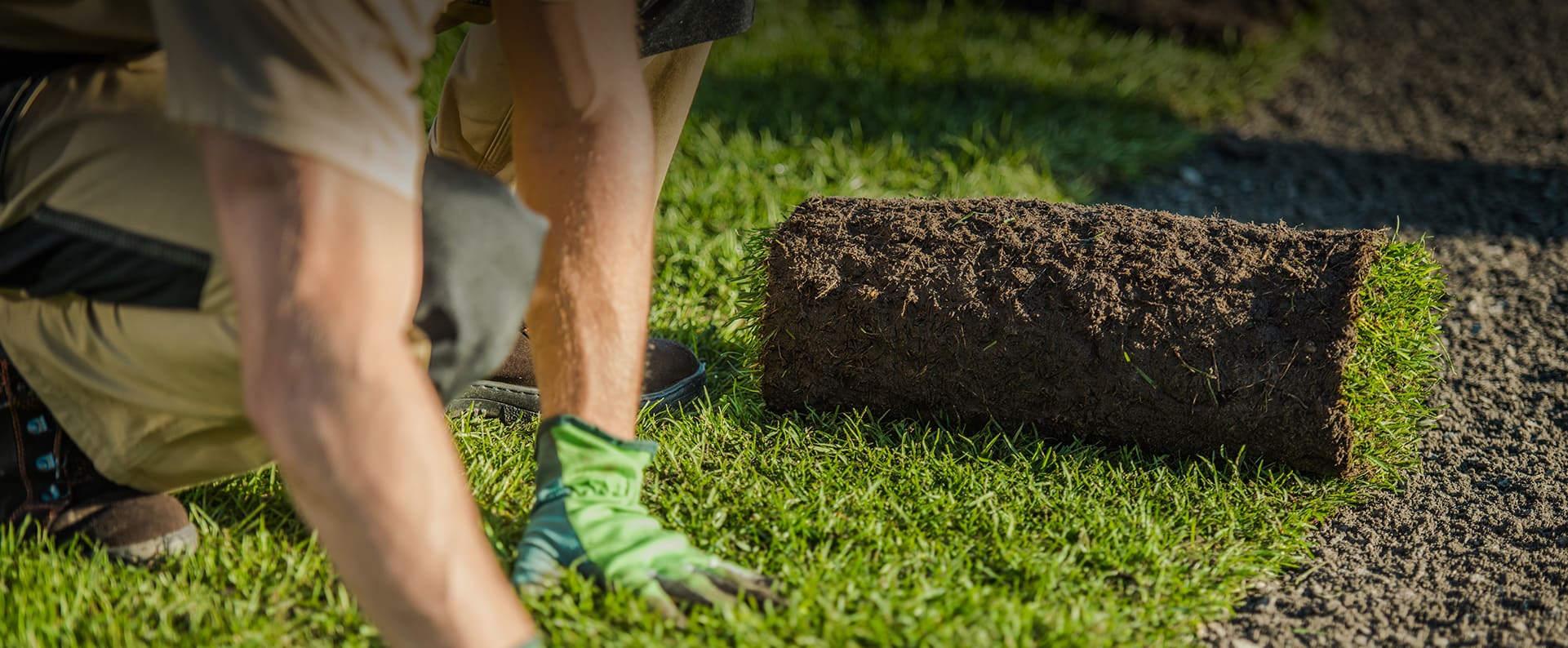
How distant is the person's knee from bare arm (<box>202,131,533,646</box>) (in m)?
0.20

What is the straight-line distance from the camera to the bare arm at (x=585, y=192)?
1851 millimetres

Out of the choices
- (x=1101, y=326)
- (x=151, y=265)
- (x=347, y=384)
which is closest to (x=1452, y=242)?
(x=1101, y=326)

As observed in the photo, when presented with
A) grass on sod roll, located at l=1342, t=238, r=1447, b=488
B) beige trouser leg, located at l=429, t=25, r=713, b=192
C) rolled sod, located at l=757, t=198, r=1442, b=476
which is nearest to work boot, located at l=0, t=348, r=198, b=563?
beige trouser leg, located at l=429, t=25, r=713, b=192

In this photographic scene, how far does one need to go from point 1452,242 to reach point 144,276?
12.0 ft

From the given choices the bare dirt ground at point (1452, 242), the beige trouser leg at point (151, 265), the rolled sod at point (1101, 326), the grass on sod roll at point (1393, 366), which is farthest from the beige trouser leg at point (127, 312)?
the grass on sod roll at point (1393, 366)

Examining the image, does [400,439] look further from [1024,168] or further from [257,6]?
[1024,168]

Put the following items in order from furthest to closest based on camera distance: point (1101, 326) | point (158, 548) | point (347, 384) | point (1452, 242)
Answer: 1. point (1452, 242)
2. point (1101, 326)
3. point (158, 548)
4. point (347, 384)

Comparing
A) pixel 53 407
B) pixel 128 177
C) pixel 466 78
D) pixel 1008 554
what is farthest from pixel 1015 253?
pixel 53 407

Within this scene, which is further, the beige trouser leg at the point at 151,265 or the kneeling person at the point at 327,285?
the beige trouser leg at the point at 151,265

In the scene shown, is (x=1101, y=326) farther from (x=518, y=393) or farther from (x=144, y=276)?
(x=144, y=276)

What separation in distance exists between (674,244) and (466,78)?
1010 mm

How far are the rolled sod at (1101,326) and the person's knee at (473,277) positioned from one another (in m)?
0.86

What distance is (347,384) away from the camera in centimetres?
129

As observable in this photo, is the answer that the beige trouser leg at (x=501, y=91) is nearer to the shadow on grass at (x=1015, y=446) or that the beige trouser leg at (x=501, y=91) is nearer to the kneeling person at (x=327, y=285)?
the kneeling person at (x=327, y=285)
